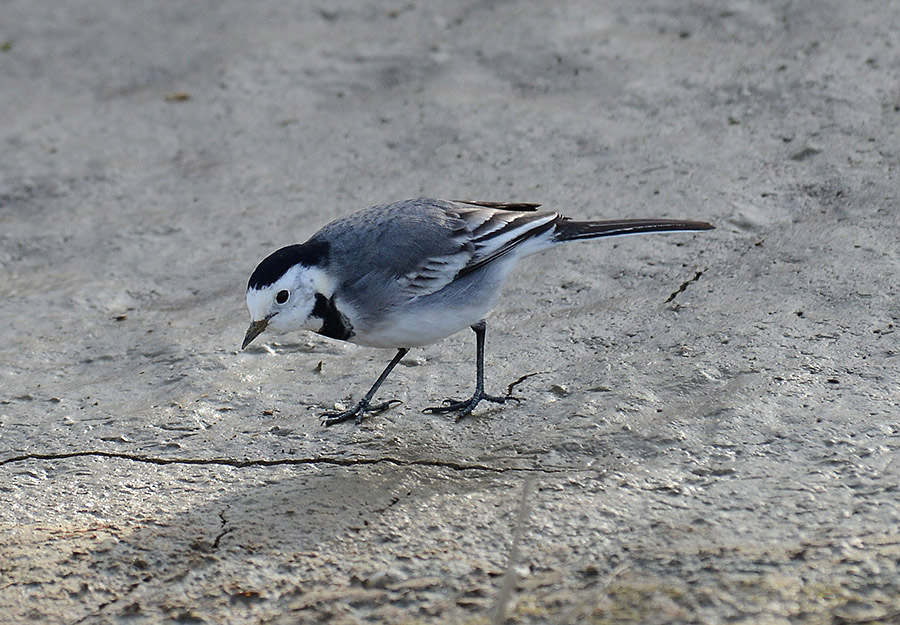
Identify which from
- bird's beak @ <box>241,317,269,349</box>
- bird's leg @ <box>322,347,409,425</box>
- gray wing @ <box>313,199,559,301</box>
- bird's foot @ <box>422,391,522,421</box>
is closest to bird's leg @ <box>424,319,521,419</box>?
bird's foot @ <box>422,391,522,421</box>

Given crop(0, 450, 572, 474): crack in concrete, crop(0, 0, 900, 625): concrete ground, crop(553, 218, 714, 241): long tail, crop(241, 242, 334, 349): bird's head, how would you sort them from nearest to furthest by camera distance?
crop(0, 0, 900, 625): concrete ground, crop(0, 450, 572, 474): crack in concrete, crop(241, 242, 334, 349): bird's head, crop(553, 218, 714, 241): long tail

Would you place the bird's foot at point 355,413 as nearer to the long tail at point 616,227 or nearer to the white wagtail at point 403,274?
the white wagtail at point 403,274

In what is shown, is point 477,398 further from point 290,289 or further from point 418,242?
point 290,289

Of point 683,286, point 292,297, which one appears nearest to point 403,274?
point 292,297

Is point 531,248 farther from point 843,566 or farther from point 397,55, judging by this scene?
point 397,55

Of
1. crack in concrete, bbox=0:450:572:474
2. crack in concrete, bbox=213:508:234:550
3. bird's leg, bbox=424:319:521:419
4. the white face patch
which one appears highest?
the white face patch

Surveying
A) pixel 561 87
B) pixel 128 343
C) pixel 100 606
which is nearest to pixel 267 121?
pixel 561 87

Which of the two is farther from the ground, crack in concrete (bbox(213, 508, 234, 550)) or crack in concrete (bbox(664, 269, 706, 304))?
crack in concrete (bbox(664, 269, 706, 304))

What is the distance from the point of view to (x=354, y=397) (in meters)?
5.19

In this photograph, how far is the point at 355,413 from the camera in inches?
194

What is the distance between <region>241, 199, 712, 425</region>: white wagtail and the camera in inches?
185

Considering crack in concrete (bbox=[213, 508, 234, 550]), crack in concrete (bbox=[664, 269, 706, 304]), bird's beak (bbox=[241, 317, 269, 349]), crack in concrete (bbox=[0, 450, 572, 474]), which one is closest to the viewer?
crack in concrete (bbox=[213, 508, 234, 550])

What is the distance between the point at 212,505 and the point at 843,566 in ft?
7.44

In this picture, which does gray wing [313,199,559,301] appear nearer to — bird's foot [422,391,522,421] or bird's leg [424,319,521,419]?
bird's leg [424,319,521,419]
